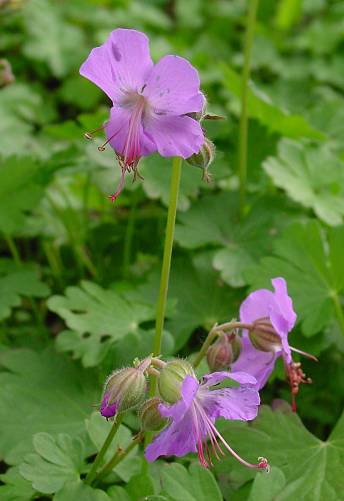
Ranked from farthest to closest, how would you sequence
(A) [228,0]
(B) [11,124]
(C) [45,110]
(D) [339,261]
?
1. (A) [228,0]
2. (C) [45,110]
3. (B) [11,124]
4. (D) [339,261]

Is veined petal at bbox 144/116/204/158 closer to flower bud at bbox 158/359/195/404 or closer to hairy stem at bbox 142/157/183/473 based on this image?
hairy stem at bbox 142/157/183/473

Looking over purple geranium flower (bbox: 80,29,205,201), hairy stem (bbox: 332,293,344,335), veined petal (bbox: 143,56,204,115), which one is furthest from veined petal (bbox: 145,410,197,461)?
hairy stem (bbox: 332,293,344,335)

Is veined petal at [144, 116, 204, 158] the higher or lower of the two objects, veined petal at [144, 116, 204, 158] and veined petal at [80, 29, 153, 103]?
the lower

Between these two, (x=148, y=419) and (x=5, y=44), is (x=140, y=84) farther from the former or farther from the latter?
(x=5, y=44)

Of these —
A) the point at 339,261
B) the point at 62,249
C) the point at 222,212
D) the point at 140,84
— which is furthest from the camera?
the point at 62,249

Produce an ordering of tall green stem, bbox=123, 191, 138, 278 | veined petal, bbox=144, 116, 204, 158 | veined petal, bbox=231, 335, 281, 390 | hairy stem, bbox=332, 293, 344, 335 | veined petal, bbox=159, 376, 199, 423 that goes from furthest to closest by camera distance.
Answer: tall green stem, bbox=123, 191, 138, 278
hairy stem, bbox=332, 293, 344, 335
veined petal, bbox=231, 335, 281, 390
veined petal, bbox=144, 116, 204, 158
veined petal, bbox=159, 376, 199, 423

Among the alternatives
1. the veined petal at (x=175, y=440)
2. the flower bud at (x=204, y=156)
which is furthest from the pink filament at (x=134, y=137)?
the veined petal at (x=175, y=440)

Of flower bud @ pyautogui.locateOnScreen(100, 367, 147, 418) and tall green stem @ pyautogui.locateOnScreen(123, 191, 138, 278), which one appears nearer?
flower bud @ pyautogui.locateOnScreen(100, 367, 147, 418)

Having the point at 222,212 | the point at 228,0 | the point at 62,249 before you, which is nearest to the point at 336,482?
the point at 222,212
